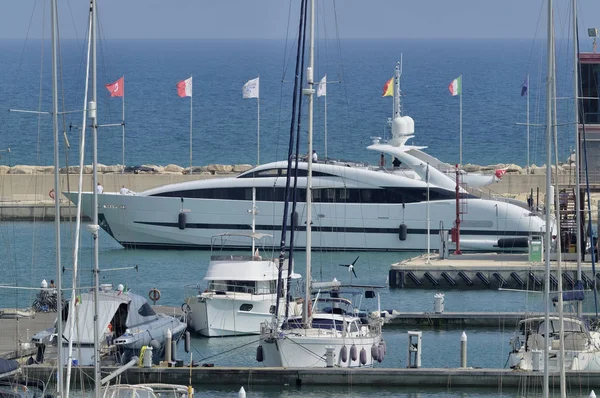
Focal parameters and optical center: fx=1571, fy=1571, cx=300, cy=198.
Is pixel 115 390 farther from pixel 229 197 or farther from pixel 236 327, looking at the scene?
pixel 229 197

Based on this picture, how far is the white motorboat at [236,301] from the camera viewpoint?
3966cm

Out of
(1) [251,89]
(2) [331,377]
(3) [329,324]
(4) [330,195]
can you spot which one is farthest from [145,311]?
(1) [251,89]

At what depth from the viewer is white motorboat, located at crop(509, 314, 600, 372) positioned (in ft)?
109

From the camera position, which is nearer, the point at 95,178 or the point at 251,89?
the point at 95,178

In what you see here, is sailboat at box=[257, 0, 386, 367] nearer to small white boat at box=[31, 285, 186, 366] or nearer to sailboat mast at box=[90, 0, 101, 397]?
small white boat at box=[31, 285, 186, 366]

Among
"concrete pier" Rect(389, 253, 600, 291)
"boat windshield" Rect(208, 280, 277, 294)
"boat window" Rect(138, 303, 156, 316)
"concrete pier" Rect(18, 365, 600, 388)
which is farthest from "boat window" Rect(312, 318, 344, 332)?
"concrete pier" Rect(389, 253, 600, 291)

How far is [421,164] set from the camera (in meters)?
56.9

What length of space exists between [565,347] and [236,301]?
9439 mm

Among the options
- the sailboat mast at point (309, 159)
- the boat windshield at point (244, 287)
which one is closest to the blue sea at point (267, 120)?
the boat windshield at point (244, 287)

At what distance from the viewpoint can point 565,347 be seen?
33656mm

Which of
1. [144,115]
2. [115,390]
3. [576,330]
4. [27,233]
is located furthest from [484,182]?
[144,115]

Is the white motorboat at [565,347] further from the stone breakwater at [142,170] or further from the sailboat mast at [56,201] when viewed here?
the stone breakwater at [142,170]

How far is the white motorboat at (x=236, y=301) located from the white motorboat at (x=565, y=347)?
25.1 ft

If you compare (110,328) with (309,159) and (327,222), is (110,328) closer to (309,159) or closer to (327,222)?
(309,159)
